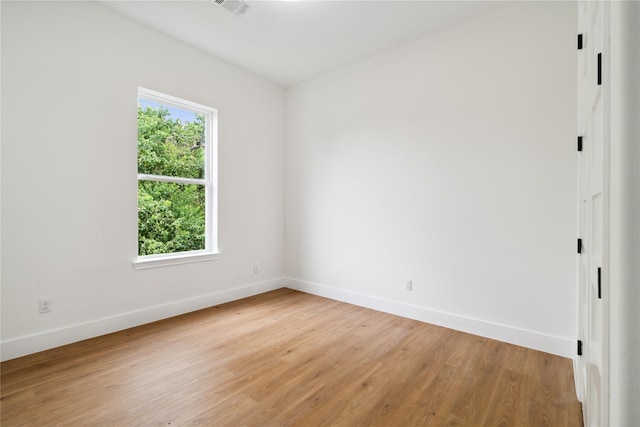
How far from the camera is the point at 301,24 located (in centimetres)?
303

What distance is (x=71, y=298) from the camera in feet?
8.61

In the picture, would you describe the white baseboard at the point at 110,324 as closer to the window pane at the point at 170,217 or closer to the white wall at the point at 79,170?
the white wall at the point at 79,170

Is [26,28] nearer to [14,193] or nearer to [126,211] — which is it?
[14,193]

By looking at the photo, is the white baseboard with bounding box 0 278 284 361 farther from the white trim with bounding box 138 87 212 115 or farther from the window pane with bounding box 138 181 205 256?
the white trim with bounding box 138 87 212 115

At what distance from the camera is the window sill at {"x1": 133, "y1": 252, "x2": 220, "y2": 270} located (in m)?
3.06

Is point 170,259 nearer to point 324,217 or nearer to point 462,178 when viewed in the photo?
point 324,217

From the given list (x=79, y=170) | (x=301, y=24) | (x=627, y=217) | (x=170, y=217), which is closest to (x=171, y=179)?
(x=170, y=217)

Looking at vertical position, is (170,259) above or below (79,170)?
below

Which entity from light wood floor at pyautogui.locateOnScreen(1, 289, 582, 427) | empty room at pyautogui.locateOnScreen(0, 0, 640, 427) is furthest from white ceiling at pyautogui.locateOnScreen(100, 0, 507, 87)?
light wood floor at pyautogui.locateOnScreen(1, 289, 582, 427)

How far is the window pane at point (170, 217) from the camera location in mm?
3164

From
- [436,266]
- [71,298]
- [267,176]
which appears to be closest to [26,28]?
[71,298]

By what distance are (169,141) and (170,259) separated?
1.29 metres

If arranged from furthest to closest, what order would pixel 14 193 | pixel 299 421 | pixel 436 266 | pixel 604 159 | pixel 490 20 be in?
pixel 436 266, pixel 490 20, pixel 14 193, pixel 299 421, pixel 604 159

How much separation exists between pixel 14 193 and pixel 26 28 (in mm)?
1285
